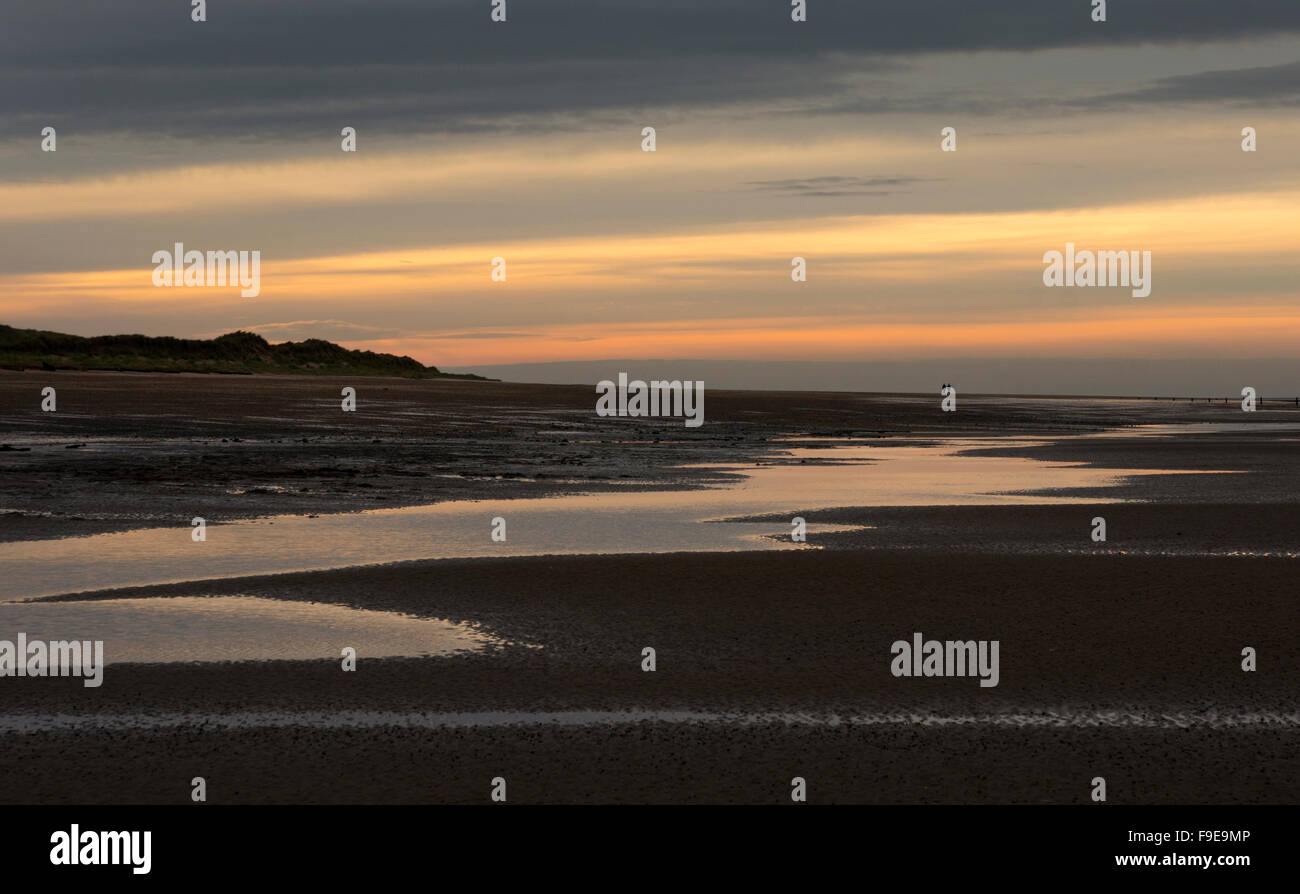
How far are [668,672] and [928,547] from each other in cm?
881

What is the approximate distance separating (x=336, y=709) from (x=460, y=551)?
28.3 feet

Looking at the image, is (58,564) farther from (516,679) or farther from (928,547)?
(928,547)

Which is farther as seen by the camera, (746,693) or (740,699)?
(746,693)

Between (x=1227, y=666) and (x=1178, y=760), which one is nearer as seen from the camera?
(x=1178, y=760)

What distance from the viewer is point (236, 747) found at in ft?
28.5

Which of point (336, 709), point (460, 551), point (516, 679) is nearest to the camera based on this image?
point (336, 709)

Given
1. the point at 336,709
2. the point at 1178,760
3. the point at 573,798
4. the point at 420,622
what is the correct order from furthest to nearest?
the point at 420,622 → the point at 336,709 → the point at 1178,760 → the point at 573,798

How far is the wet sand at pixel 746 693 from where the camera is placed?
8031mm

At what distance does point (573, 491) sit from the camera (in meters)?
28.2

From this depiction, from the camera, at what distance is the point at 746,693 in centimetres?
1024

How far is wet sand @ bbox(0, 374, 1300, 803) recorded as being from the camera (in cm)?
803

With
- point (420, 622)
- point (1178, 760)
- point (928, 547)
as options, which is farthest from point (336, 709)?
point (928, 547)

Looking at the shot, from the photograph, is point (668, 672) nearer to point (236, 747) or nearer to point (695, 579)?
point (236, 747)
